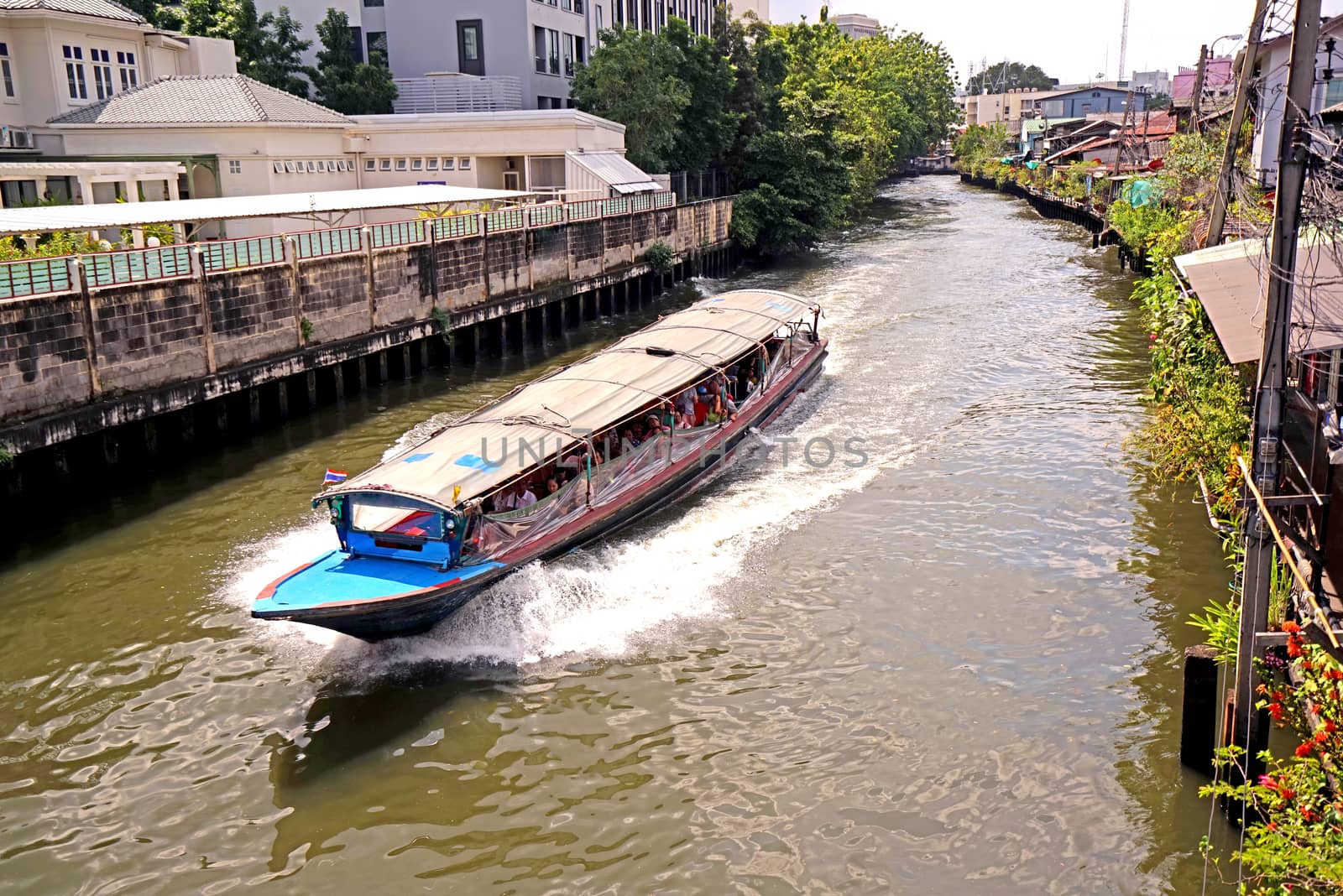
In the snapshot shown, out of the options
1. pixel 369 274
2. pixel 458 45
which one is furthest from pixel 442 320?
pixel 458 45

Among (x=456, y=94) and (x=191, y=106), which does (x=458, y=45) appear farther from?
(x=191, y=106)

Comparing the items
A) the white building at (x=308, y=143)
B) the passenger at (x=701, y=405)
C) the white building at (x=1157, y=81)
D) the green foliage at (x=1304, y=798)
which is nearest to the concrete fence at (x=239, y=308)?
the white building at (x=308, y=143)

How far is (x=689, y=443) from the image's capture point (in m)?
18.7

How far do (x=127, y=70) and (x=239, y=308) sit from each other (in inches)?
823

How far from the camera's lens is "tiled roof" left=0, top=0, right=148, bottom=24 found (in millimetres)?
31750

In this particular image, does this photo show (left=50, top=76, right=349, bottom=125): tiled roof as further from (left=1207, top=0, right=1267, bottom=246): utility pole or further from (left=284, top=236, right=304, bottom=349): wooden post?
(left=1207, top=0, right=1267, bottom=246): utility pole

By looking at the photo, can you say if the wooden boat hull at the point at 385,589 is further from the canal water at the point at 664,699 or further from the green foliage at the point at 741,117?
the green foliage at the point at 741,117

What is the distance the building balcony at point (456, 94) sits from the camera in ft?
156

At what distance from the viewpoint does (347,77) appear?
48.0 metres

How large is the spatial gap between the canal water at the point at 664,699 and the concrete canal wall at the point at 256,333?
144 centimetres

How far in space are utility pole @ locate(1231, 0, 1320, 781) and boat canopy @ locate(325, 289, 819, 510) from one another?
820 centimetres

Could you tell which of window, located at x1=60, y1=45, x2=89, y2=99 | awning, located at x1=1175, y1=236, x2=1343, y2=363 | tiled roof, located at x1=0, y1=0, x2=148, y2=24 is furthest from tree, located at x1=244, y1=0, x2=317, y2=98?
awning, located at x1=1175, y1=236, x2=1343, y2=363

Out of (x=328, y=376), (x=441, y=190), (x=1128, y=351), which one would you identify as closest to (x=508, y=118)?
(x=441, y=190)

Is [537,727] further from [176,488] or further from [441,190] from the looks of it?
[441,190]
